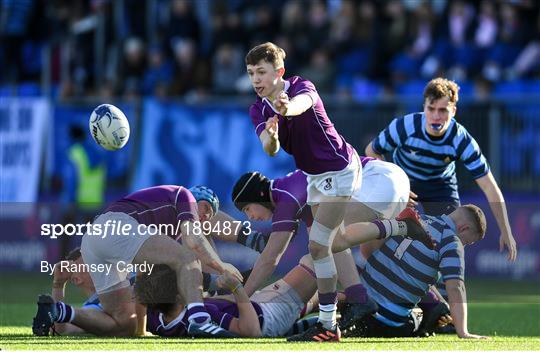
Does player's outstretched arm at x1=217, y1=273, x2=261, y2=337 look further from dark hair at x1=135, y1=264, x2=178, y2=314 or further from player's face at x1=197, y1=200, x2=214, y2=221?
player's face at x1=197, y1=200, x2=214, y2=221

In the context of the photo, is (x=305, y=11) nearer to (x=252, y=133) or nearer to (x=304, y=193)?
(x=252, y=133)

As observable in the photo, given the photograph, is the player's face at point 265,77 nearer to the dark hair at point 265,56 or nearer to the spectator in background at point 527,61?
the dark hair at point 265,56

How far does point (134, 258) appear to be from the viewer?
10070mm

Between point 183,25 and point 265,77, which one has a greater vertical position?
point 183,25

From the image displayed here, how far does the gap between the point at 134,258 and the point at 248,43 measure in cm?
1123

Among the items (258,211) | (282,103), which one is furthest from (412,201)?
(282,103)

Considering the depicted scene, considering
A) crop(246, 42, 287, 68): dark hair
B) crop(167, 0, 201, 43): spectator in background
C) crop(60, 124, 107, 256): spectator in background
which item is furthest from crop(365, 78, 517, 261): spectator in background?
crop(167, 0, 201, 43): spectator in background

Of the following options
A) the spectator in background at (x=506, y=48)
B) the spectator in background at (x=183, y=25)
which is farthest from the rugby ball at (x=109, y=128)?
the spectator in background at (x=183, y=25)

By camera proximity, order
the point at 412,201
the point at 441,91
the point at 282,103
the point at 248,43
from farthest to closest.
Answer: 1. the point at 248,43
2. the point at 441,91
3. the point at 412,201
4. the point at 282,103

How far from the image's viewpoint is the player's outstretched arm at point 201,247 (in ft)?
32.7

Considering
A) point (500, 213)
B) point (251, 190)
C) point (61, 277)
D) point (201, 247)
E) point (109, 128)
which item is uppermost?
point (109, 128)

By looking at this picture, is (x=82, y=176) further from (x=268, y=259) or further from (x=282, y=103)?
(x=282, y=103)

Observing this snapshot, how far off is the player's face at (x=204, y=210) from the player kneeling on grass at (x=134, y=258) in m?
0.30

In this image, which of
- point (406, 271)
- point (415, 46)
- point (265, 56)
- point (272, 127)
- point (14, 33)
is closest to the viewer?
point (272, 127)
